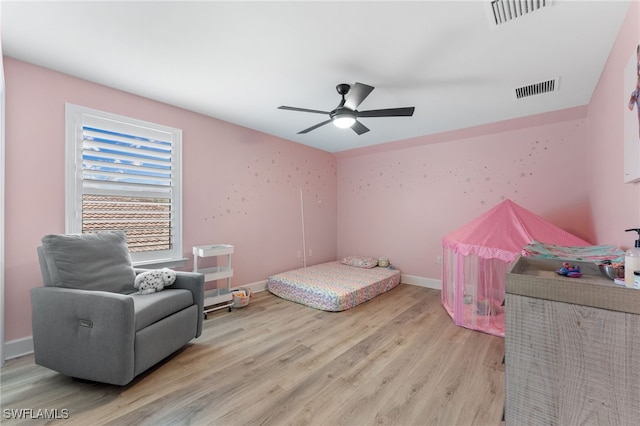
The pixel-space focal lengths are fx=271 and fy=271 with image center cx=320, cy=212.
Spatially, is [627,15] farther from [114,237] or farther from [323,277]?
[114,237]

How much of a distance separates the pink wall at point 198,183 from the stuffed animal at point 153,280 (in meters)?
0.90

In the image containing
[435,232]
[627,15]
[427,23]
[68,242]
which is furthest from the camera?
[435,232]

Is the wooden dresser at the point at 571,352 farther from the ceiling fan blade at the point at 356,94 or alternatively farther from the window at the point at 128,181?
the window at the point at 128,181

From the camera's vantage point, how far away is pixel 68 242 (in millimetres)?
2068

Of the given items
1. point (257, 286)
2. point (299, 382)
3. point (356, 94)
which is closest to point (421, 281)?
point (257, 286)

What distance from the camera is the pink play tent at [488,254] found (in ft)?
8.90

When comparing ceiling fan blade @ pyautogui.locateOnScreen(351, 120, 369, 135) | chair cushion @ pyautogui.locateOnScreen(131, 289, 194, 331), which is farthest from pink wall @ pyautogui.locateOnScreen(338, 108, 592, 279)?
chair cushion @ pyautogui.locateOnScreen(131, 289, 194, 331)

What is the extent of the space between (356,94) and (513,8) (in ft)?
3.64

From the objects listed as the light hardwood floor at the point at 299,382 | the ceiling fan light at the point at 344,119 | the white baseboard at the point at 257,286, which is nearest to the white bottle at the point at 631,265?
the light hardwood floor at the point at 299,382

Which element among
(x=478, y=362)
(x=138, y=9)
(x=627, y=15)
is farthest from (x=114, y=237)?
(x=627, y=15)

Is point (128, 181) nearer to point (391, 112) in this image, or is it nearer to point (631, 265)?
point (391, 112)

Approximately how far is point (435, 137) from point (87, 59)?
415 centimetres

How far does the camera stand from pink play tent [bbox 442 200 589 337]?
2.71 m

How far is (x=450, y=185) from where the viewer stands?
4.15 metres
